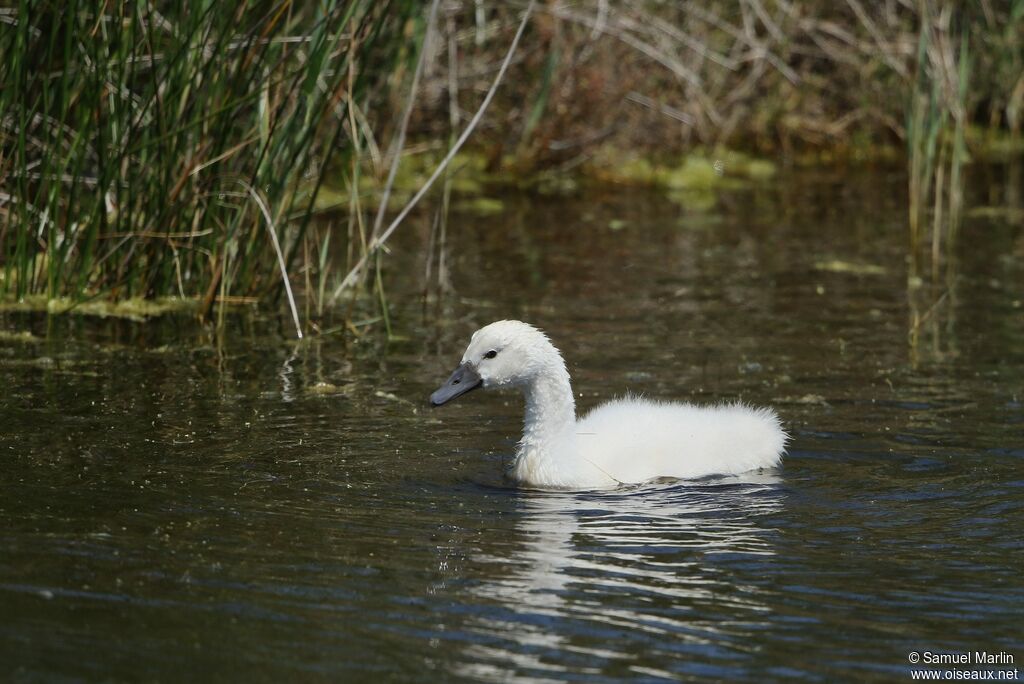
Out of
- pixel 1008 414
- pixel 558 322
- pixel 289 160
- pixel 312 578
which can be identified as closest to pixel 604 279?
pixel 558 322

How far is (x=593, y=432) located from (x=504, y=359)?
17.9 inches

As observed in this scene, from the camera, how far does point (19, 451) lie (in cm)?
611

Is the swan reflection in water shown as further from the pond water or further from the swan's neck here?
the swan's neck

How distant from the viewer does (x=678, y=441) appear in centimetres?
634

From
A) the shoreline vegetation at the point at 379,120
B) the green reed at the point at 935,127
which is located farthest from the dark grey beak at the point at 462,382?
the green reed at the point at 935,127

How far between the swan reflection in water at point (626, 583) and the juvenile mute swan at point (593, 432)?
137 mm

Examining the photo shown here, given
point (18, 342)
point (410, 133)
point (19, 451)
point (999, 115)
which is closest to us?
point (19, 451)

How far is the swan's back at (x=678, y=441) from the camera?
6.28 meters

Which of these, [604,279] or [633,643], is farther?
Result: [604,279]

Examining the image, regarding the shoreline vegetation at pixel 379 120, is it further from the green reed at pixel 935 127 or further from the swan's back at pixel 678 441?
the swan's back at pixel 678 441

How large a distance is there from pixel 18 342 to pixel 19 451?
1922 millimetres

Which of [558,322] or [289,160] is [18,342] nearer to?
[289,160]

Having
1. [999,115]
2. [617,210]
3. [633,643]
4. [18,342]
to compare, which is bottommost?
[633,643]

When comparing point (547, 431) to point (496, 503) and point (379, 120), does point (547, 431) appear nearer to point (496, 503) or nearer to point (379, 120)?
point (496, 503)
